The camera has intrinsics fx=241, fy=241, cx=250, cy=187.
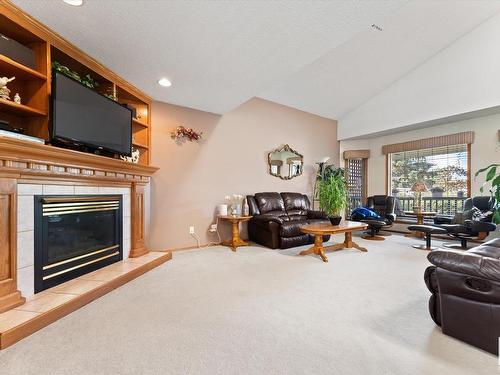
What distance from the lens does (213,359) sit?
4.44 ft

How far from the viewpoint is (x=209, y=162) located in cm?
437

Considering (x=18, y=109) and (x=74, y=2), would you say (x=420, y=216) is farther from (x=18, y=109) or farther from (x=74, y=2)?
(x=18, y=109)

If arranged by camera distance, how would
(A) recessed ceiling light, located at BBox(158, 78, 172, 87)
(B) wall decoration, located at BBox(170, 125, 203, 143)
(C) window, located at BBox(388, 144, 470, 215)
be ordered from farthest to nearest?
(C) window, located at BBox(388, 144, 470, 215)
(B) wall decoration, located at BBox(170, 125, 203, 143)
(A) recessed ceiling light, located at BBox(158, 78, 172, 87)

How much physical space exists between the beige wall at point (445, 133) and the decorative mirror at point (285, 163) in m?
1.65

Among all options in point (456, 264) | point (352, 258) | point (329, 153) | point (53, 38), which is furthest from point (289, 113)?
point (456, 264)

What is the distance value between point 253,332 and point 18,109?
2.56 m

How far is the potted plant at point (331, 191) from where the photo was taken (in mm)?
5277

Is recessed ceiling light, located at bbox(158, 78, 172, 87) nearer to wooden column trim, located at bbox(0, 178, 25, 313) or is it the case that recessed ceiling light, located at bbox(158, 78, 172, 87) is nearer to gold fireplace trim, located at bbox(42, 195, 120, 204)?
gold fireplace trim, located at bbox(42, 195, 120, 204)

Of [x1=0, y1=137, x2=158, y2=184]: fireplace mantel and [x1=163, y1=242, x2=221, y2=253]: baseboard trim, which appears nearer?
[x1=0, y1=137, x2=158, y2=184]: fireplace mantel

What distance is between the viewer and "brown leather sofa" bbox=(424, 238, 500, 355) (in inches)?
52.4

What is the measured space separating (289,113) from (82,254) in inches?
184

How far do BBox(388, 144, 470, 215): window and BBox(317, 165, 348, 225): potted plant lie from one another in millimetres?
1583

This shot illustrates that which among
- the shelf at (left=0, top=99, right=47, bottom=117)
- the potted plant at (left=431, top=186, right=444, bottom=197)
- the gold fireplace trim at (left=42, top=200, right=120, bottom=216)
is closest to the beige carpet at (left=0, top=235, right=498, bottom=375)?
the gold fireplace trim at (left=42, top=200, right=120, bottom=216)

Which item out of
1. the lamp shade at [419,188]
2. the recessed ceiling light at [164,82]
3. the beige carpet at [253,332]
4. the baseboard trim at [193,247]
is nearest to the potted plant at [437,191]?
the lamp shade at [419,188]
